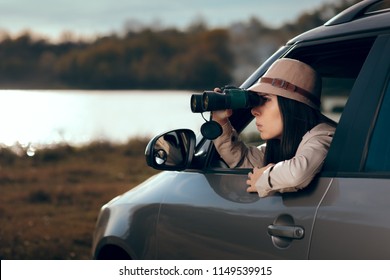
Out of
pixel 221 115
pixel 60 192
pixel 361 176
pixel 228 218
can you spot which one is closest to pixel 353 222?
pixel 361 176

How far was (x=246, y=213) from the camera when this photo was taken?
11.7ft

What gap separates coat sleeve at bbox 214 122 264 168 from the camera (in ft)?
13.2

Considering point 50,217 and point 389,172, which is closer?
point 389,172

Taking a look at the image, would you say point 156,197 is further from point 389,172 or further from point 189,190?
point 389,172

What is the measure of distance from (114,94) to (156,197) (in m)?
22.9

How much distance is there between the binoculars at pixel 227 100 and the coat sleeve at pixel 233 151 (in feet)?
1.08

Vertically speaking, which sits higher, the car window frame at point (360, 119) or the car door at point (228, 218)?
the car window frame at point (360, 119)

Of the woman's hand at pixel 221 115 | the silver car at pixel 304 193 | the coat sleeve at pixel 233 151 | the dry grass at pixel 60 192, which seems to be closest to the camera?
the silver car at pixel 304 193

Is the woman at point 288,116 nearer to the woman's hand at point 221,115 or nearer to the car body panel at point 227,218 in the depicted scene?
the car body panel at point 227,218

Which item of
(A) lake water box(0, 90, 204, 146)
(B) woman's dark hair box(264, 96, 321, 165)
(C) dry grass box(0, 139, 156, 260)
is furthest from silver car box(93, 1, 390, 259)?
(A) lake water box(0, 90, 204, 146)

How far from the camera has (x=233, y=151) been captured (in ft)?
13.3

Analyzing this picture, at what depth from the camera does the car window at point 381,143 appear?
3.17 m

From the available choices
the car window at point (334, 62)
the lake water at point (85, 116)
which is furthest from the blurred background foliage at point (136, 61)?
the car window at point (334, 62)

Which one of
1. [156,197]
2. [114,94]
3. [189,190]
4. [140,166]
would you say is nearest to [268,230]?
[189,190]
